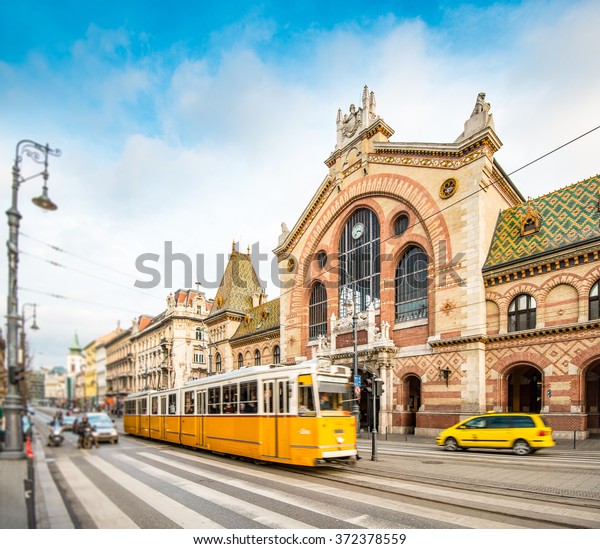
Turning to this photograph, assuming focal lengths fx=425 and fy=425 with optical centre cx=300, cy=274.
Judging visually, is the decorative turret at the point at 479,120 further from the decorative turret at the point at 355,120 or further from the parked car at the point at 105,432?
the parked car at the point at 105,432

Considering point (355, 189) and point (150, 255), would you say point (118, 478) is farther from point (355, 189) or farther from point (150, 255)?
point (355, 189)

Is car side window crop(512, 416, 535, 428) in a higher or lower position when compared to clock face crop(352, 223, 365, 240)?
lower

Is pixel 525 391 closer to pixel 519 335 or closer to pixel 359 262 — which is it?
pixel 519 335

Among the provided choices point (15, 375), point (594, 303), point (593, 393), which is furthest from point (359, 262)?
point (15, 375)

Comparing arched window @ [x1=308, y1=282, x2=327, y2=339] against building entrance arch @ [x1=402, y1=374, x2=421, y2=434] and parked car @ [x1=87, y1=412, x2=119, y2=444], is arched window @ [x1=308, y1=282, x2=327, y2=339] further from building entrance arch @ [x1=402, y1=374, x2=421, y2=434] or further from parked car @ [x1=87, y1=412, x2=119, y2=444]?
parked car @ [x1=87, y1=412, x2=119, y2=444]

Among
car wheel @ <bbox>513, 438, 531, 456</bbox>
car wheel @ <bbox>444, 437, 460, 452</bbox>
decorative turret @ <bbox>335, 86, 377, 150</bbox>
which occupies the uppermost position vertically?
decorative turret @ <bbox>335, 86, 377, 150</bbox>

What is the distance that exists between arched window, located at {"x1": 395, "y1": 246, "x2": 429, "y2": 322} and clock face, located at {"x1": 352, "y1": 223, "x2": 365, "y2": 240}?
4.08 metres

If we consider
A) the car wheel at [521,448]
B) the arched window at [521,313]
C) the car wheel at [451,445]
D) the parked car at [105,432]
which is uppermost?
the arched window at [521,313]

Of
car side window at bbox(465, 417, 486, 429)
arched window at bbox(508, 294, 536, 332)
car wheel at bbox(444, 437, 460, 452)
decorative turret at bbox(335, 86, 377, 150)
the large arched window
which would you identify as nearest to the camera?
car side window at bbox(465, 417, 486, 429)

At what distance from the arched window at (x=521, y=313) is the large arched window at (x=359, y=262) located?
849cm

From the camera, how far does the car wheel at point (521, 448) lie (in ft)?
53.5

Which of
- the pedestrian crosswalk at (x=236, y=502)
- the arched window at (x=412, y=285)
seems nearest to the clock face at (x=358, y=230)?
the arched window at (x=412, y=285)

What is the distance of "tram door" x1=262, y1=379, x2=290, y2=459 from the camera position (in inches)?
492

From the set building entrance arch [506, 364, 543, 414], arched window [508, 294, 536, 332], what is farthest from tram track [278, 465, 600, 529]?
building entrance arch [506, 364, 543, 414]
